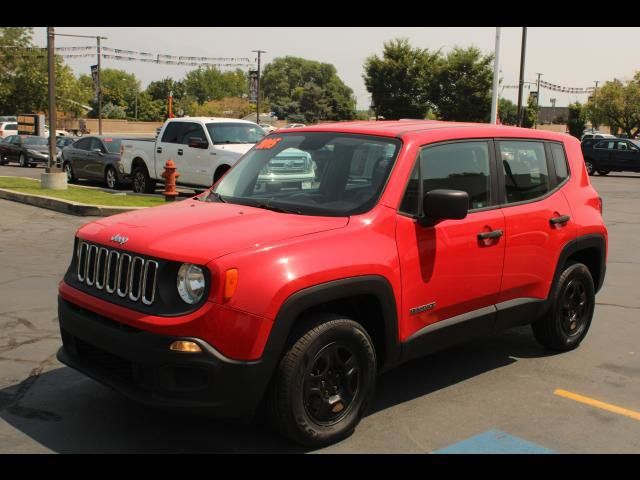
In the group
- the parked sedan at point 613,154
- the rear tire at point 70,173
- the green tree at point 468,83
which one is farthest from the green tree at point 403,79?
the rear tire at point 70,173

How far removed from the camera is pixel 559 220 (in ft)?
17.5

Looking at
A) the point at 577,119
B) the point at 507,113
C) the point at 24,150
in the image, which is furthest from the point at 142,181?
the point at 507,113

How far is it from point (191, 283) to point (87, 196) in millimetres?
12612

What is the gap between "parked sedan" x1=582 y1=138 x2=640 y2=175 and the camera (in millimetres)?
30000

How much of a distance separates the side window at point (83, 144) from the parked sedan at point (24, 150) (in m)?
10.0

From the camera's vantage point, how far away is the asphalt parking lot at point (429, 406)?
3900mm

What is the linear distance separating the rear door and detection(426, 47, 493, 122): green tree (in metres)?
55.6

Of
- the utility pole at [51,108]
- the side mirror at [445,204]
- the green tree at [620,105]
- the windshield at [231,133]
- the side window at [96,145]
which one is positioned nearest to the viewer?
the side mirror at [445,204]

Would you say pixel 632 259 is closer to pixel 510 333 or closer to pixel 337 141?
pixel 510 333

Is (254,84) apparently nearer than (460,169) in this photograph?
No

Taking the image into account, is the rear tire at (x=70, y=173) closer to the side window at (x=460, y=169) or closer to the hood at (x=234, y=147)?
the hood at (x=234, y=147)

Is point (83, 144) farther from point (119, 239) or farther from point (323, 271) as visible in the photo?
point (323, 271)

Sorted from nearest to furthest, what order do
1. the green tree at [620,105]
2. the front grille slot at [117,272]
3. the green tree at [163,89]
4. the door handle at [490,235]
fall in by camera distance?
the front grille slot at [117,272]
the door handle at [490,235]
the green tree at [620,105]
the green tree at [163,89]

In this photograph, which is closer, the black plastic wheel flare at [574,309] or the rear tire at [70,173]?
the black plastic wheel flare at [574,309]
